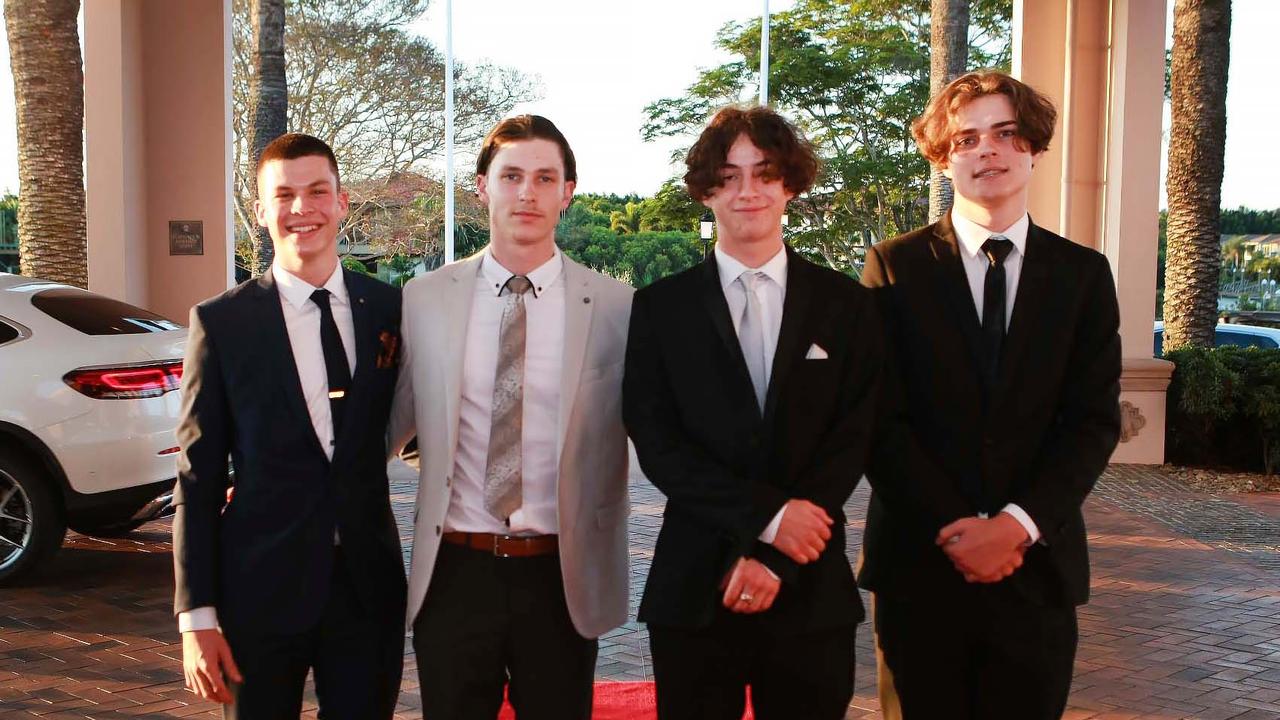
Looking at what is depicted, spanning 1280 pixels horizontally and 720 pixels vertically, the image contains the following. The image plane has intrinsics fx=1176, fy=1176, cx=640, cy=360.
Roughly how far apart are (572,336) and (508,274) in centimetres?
24

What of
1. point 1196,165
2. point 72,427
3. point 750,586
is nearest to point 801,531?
point 750,586

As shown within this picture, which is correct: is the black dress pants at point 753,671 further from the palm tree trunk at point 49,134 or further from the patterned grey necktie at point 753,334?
the palm tree trunk at point 49,134

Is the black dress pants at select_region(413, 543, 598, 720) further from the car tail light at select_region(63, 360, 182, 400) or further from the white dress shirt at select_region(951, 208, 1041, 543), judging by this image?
the car tail light at select_region(63, 360, 182, 400)

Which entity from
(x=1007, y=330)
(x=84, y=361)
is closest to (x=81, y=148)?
(x=84, y=361)

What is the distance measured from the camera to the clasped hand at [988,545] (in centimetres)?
270

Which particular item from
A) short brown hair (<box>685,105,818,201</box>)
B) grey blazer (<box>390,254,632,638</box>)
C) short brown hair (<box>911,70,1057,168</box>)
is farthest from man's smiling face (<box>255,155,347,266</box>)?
short brown hair (<box>911,70,1057,168</box>)

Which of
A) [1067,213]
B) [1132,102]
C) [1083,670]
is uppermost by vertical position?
[1132,102]

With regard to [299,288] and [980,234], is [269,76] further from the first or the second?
[980,234]

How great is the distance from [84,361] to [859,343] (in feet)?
16.2

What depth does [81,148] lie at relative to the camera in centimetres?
1062

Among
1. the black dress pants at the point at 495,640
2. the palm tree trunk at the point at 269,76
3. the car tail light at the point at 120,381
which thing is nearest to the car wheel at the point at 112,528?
the car tail light at the point at 120,381

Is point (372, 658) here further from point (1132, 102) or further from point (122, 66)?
point (1132, 102)

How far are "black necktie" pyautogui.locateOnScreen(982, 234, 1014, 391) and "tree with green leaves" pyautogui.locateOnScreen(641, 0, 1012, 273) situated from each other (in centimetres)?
2960

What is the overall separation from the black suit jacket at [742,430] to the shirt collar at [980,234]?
14.8 inches
